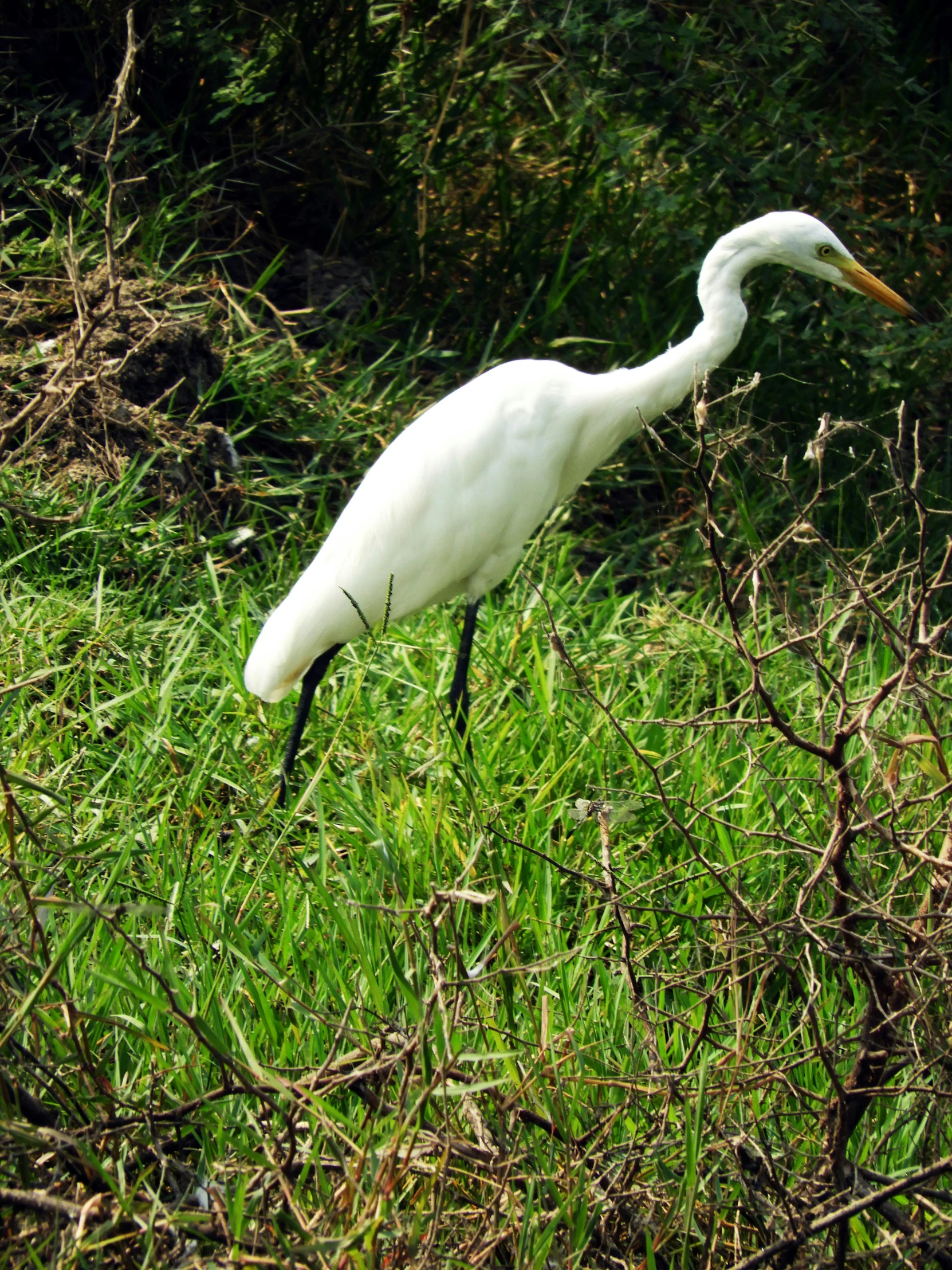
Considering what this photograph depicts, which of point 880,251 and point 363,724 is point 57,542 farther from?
point 880,251

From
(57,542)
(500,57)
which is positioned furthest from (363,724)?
(500,57)

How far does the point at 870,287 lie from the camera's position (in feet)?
10.2

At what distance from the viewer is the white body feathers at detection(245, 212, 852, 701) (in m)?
2.92

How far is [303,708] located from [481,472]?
2.39ft

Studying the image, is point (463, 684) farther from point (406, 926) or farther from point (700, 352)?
point (406, 926)

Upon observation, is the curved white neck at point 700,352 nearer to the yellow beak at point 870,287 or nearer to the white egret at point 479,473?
the white egret at point 479,473

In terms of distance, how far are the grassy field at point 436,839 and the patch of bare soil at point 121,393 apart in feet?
0.05

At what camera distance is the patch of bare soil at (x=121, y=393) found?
3.54 meters

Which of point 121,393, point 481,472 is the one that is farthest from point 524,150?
point 481,472

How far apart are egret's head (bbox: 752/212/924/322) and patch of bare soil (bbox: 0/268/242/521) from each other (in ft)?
5.28

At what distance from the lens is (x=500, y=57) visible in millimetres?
5016

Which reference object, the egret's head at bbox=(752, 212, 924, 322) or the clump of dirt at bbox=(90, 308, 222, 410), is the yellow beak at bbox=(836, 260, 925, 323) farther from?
the clump of dirt at bbox=(90, 308, 222, 410)

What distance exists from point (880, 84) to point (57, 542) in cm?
306

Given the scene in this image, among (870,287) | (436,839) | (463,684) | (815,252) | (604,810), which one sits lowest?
(463,684)
